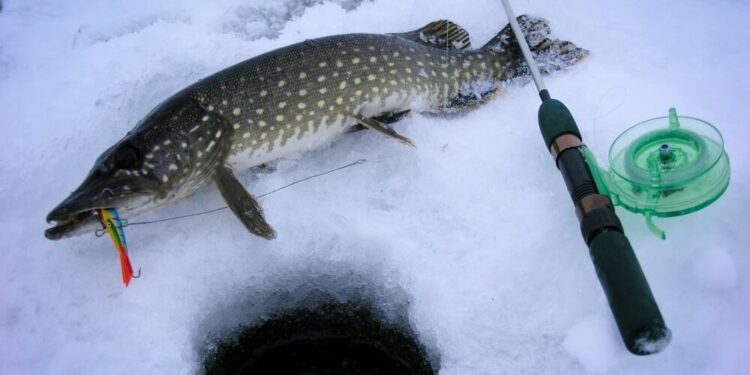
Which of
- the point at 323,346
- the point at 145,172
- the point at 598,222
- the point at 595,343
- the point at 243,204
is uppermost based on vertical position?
the point at 598,222

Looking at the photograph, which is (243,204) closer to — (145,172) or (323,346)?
(145,172)

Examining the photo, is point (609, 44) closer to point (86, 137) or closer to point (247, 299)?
point (247, 299)

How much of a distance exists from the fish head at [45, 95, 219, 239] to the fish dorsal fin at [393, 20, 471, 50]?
3.79ft

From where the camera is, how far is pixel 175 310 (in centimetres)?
236

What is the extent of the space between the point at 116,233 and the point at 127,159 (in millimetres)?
306

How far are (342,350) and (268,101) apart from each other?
111cm

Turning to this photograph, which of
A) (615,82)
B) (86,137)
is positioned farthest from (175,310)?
(615,82)

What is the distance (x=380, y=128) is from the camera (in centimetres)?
266

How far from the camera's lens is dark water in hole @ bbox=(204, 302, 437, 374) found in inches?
90.2

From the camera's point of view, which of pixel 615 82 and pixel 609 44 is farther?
pixel 609 44

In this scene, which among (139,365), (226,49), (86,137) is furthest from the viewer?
(226,49)

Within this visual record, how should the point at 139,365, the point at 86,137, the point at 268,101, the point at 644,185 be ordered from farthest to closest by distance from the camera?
1. the point at 86,137
2. the point at 268,101
3. the point at 139,365
4. the point at 644,185

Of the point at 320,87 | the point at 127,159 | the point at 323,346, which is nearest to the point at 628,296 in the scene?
the point at 323,346

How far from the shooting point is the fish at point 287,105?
2.41m
